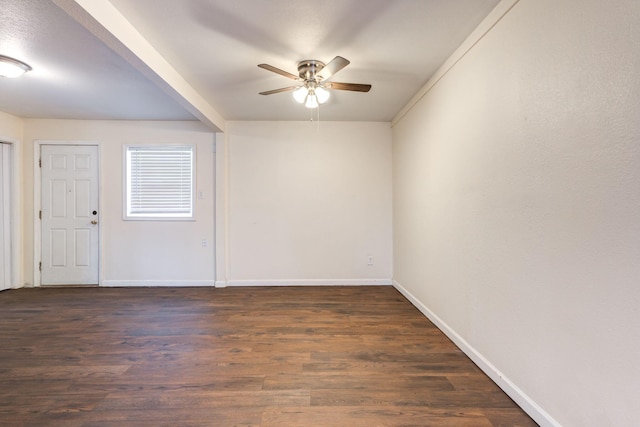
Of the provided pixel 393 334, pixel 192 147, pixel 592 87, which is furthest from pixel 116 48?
pixel 393 334

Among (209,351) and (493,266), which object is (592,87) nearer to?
(493,266)

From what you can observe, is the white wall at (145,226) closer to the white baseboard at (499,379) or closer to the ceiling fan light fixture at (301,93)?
the ceiling fan light fixture at (301,93)

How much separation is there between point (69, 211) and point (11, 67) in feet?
7.47

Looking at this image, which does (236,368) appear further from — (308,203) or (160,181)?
(160,181)

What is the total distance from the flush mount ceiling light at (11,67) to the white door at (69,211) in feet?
5.58

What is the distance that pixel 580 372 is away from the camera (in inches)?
49.9

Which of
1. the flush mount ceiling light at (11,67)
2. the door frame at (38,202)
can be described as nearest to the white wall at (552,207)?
the flush mount ceiling light at (11,67)

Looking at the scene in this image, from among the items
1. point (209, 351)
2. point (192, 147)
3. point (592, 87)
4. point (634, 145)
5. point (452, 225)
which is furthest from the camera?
point (192, 147)

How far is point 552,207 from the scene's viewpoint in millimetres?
1416

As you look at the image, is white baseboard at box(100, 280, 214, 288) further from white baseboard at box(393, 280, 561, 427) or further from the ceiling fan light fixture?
white baseboard at box(393, 280, 561, 427)

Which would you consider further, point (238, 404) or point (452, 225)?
point (452, 225)

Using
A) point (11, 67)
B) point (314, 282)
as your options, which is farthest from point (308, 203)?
point (11, 67)

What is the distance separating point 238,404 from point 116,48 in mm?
2421

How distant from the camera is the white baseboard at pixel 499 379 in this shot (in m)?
1.49
